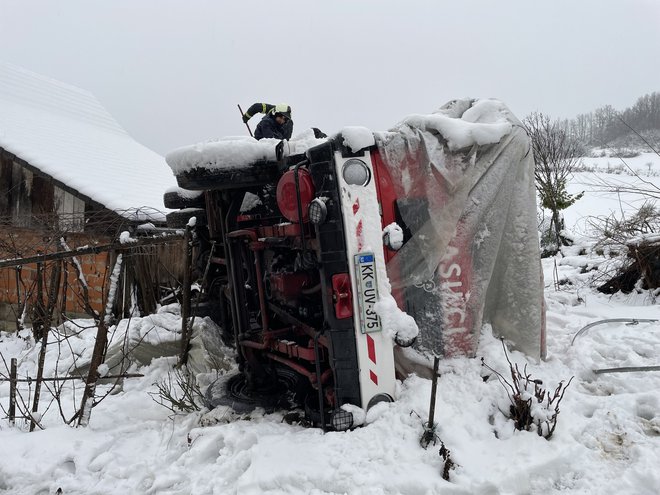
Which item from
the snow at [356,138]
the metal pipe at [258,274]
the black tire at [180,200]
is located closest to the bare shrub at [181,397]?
the metal pipe at [258,274]

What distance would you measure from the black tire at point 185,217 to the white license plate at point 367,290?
2805mm

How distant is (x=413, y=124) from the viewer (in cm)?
341

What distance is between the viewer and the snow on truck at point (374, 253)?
3094 millimetres

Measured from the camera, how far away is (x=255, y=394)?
3760 mm

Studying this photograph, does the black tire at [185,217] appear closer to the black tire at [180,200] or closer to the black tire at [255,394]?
the black tire at [180,200]

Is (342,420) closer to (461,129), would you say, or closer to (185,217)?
(461,129)

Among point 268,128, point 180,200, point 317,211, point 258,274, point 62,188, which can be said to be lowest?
point 258,274

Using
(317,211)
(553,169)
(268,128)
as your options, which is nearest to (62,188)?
(268,128)

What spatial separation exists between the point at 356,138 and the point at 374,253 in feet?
2.56

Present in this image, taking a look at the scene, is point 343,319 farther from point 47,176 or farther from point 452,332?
point 47,176

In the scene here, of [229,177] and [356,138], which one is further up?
[356,138]

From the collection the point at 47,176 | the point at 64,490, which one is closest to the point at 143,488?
the point at 64,490

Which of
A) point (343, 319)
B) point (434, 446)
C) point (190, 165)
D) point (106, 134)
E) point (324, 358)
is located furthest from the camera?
point (106, 134)

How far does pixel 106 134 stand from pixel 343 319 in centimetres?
1644
